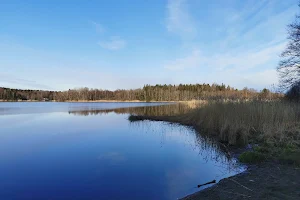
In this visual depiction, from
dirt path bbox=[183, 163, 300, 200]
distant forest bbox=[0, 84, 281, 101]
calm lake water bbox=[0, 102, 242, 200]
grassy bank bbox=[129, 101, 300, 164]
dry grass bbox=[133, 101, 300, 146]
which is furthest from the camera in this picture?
distant forest bbox=[0, 84, 281, 101]

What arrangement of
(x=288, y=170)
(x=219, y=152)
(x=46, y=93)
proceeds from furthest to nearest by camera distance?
(x=46, y=93), (x=219, y=152), (x=288, y=170)

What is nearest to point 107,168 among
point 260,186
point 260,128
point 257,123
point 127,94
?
point 260,186

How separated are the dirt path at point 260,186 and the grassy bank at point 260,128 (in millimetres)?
1055

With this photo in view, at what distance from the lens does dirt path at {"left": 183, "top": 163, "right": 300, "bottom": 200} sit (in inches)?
139

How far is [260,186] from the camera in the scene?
3.95 meters

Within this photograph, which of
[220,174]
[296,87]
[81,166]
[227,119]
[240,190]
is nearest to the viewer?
[240,190]

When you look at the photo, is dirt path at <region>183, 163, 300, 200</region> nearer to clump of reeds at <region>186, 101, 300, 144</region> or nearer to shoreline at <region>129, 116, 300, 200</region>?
shoreline at <region>129, 116, 300, 200</region>

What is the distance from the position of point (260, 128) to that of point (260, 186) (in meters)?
5.58

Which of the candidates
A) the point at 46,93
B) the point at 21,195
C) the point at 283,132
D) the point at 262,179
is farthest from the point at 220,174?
the point at 46,93

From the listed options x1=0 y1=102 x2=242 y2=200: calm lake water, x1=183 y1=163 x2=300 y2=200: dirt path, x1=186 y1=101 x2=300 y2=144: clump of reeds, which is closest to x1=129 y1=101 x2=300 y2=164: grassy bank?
x1=186 y1=101 x2=300 y2=144: clump of reeds

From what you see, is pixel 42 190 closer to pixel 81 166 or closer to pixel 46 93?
pixel 81 166

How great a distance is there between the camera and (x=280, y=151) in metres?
6.24

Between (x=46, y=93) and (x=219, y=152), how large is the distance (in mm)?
118594

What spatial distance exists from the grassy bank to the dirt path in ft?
3.46
